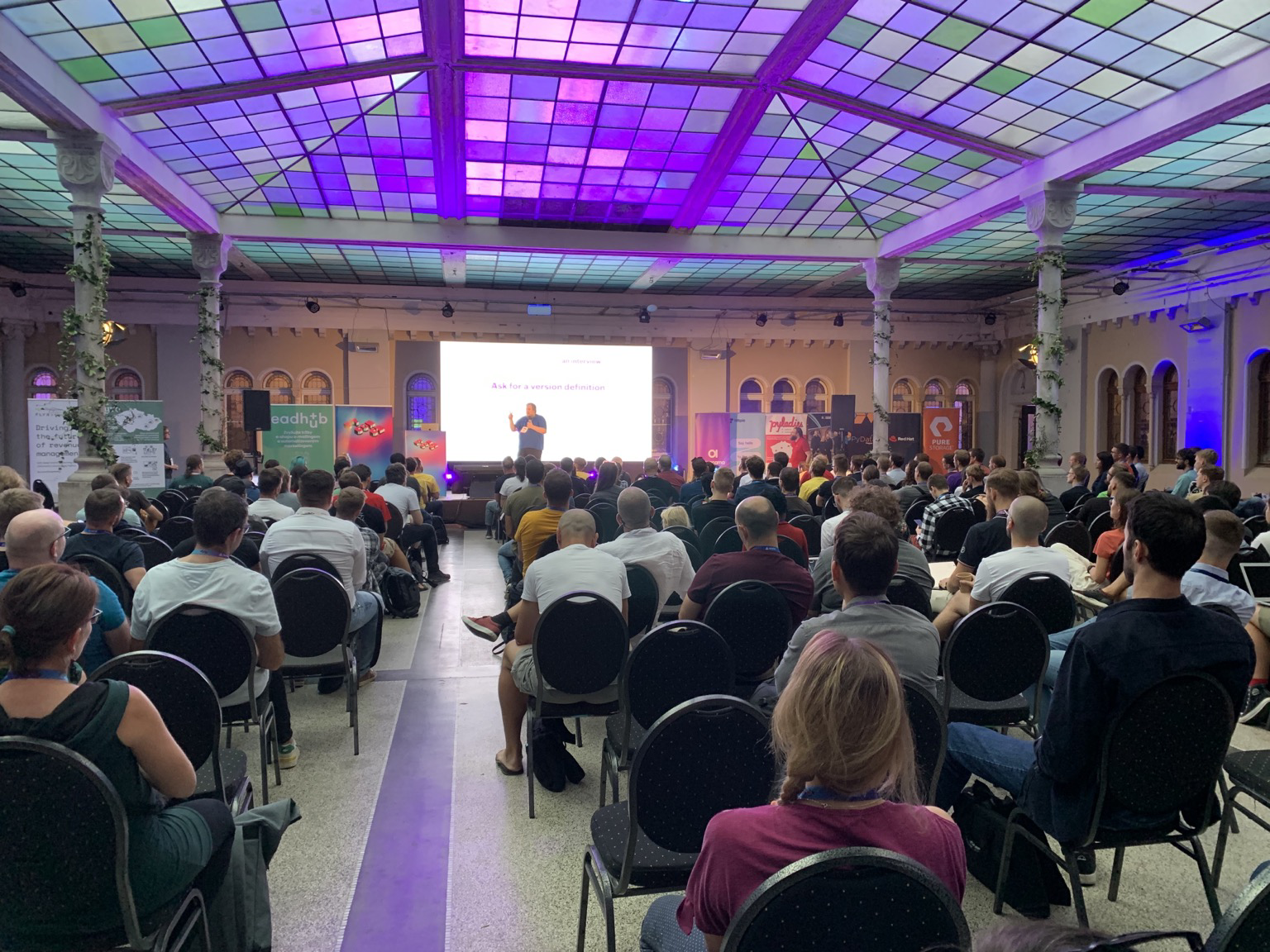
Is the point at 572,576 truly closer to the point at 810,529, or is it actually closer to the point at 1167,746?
the point at 1167,746

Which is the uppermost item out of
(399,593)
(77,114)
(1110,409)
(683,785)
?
(77,114)

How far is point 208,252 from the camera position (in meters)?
13.8

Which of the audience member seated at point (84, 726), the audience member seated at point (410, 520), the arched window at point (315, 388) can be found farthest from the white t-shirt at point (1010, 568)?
the arched window at point (315, 388)

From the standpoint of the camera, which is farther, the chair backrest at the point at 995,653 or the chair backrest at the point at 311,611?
the chair backrest at the point at 311,611

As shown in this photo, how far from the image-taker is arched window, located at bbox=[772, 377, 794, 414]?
21953 mm

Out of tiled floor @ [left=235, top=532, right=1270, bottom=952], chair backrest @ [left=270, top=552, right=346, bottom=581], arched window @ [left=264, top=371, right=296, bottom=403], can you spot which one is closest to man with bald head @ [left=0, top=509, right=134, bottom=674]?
chair backrest @ [left=270, top=552, right=346, bottom=581]

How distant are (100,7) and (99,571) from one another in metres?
6.06

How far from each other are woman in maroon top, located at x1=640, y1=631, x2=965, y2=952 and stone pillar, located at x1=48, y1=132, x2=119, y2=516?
388 inches

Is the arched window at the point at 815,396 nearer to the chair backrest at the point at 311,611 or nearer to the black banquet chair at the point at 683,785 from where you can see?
the chair backrest at the point at 311,611

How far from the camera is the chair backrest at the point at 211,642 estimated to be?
311 centimetres

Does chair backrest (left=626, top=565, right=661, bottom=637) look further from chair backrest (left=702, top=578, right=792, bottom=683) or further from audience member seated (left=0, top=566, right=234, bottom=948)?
audience member seated (left=0, top=566, right=234, bottom=948)

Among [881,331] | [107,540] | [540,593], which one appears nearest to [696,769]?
[540,593]

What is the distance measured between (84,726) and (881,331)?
51.0 ft

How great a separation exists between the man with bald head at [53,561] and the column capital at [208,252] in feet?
39.7
